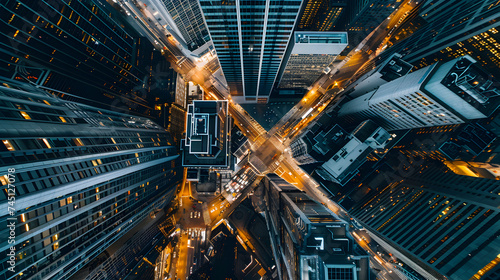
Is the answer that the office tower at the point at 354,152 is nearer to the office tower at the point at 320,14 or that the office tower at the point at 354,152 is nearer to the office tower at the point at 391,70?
the office tower at the point at 391,70

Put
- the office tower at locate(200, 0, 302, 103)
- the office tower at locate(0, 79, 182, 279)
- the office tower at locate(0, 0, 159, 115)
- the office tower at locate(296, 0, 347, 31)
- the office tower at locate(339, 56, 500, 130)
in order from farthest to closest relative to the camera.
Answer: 1. the office tower at locate(296, 0, 347, 31)
2. the office tower at locate(0, 0, 159, 115)
3. the office tower at locate(200, 0, 302, 103)
4. the office tower at locate(339, 56, 500, 130)
5. the office tower at locate(0, 79, 182, 279)

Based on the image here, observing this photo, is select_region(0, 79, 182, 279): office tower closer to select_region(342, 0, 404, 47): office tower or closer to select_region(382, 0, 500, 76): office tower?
select_region(342, 0, 404, 47): office tower

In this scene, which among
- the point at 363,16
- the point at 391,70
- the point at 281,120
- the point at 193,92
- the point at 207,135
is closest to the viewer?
the point at 391,70

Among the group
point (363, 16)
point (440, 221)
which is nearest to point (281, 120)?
point (363, 16)

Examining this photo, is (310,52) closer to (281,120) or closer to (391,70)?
(391,70)

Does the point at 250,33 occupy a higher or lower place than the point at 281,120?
higher

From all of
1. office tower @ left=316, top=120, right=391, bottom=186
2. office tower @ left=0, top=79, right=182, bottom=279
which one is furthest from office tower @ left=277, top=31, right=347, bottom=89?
office tower @ left=0, top=79, right=182, bottom=279

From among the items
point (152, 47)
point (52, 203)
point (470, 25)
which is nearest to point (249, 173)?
point (52, 203)
